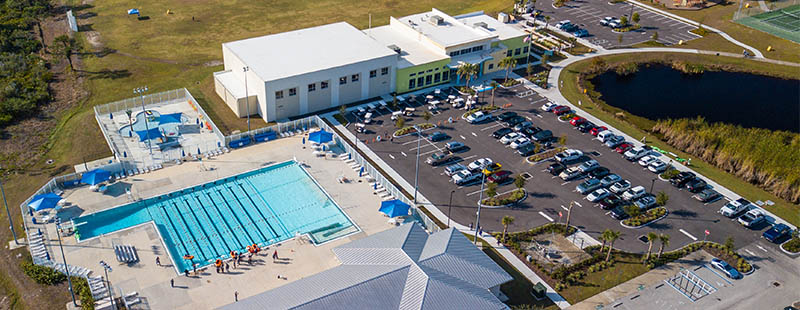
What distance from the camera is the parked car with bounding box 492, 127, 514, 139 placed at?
8700 cm

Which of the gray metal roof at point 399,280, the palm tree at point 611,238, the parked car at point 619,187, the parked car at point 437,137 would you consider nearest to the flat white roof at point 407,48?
the parked car at point 437,137

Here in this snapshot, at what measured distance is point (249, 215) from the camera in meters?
71.1

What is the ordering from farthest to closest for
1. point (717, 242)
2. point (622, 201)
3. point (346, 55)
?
point (346, 55), point (622, 201), point (717, 242)

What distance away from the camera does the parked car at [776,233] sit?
225 ft

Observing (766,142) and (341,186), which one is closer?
(341,186)

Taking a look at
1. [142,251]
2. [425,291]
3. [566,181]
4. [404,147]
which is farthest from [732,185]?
[142,251]

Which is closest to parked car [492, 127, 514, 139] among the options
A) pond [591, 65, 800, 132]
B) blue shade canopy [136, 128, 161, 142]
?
pond [591, 65, 800, 132]

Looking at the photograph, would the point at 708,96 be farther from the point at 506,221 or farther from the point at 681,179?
the point at 506,221

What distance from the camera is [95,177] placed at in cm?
7200

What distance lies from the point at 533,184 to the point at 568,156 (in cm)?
821

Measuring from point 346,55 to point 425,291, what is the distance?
49.0 meters

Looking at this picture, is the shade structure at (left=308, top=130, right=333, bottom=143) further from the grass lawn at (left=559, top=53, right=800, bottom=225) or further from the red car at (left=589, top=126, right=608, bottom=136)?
the grass lawn at (left=559, top=53, right=800, bottom=225)

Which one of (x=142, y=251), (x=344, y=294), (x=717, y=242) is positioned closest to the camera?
(x=344, y=294)

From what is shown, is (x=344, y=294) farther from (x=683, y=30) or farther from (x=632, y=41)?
(x=683, y=30)
